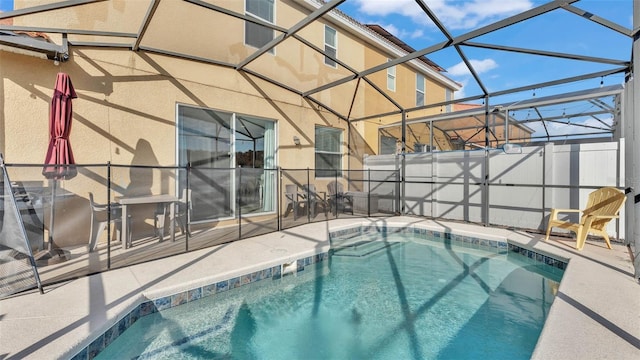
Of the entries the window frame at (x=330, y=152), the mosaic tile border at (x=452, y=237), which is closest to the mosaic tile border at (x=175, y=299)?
the mosaic tile border at (x=452, y=237)

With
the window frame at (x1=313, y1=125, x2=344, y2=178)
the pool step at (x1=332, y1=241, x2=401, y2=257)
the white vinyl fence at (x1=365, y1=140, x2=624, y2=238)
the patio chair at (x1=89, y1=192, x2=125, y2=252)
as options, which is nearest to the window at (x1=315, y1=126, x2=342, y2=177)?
the window frame at (x1=313, y1=125, x2=344, y2=178)

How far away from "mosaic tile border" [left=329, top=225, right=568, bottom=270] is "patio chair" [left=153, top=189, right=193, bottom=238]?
9.41ft

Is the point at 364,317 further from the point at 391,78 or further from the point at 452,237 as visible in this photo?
the point at 391,78

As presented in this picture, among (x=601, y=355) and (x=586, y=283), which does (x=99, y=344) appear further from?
(x=586, y=283)

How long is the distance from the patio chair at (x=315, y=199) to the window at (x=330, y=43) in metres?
4.02

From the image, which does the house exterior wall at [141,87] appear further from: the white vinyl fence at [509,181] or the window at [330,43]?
the white vinyl fence at [509,181]

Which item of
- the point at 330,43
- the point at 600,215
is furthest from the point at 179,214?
the point at 600,215

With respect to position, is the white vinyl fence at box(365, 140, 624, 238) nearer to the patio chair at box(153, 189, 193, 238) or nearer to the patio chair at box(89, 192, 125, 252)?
the patio chair at box(153, 189, 193, 238)

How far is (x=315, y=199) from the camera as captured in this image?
25.5 ft

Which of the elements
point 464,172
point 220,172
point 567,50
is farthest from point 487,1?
point 220,172

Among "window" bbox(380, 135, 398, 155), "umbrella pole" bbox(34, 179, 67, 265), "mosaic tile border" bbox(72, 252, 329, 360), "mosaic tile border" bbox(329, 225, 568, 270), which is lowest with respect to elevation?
"mosaic tile border" bbox(72, 252, 329, 360)

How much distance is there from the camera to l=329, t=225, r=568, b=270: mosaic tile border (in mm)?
4788

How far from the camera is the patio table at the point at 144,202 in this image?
4391 mm

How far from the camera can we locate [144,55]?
532 cm
